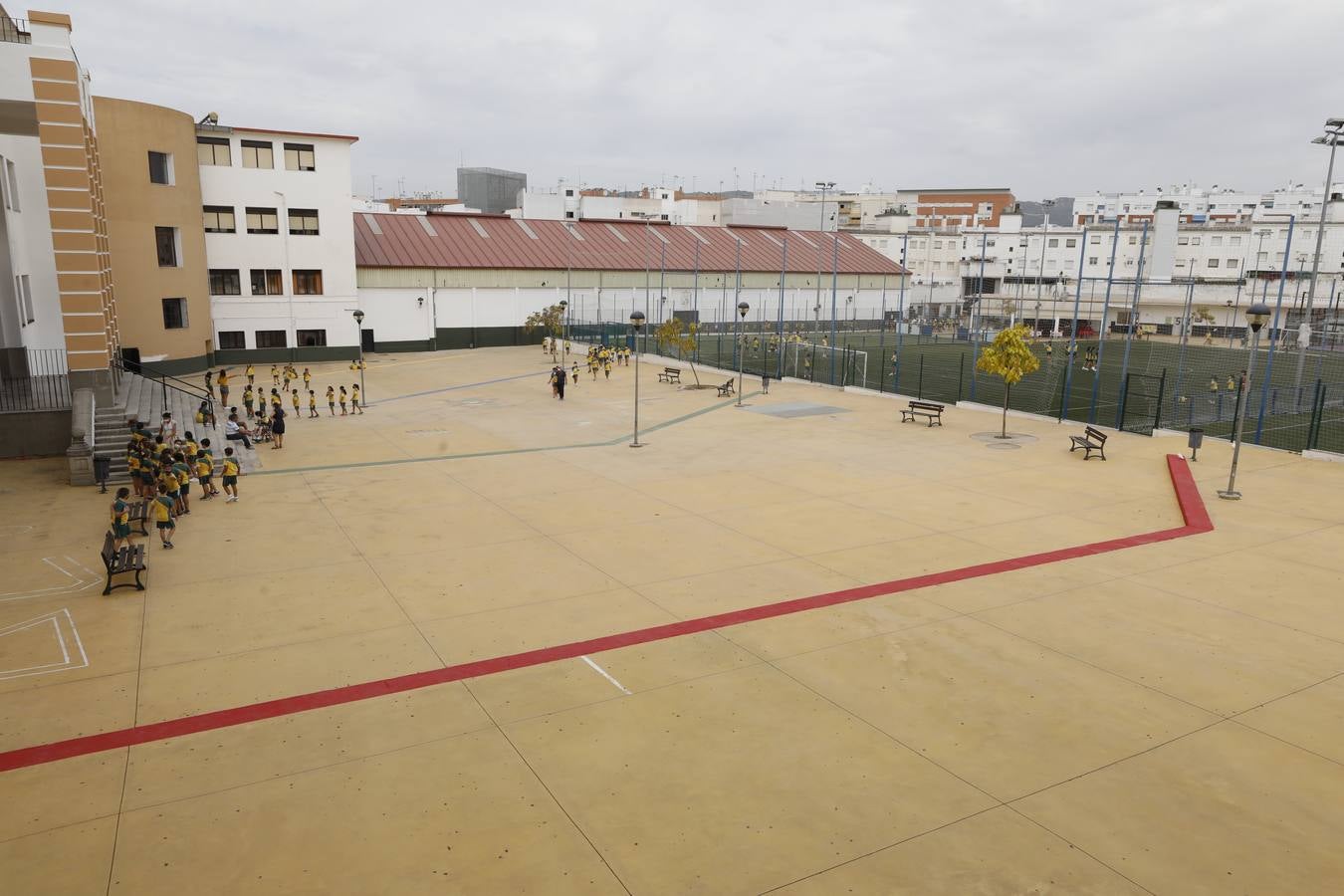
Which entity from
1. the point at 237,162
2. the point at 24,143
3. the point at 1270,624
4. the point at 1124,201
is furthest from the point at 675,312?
the point at 1124,201

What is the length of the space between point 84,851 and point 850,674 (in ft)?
24.8

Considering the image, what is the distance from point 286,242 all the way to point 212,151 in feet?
17.9

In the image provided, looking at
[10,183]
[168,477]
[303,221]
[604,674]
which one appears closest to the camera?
[604,674]

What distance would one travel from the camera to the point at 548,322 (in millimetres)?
54250

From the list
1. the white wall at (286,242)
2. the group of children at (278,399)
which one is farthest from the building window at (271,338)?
the group of children at (278,399)

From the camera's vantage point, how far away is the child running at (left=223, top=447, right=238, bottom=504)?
1802 cm

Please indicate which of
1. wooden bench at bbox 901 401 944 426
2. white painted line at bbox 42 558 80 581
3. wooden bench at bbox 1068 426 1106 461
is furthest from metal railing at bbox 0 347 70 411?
wooden bench at bbox 1068 426 1106 461

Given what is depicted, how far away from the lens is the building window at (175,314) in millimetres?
41219

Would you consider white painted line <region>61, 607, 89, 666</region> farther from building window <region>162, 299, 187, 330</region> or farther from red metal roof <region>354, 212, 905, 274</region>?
red metal roof <region>354, 212, 905, 274</region>

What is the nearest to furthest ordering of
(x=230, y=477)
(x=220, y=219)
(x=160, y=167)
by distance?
(x=230, y=477), (x=160, y=167), (x=220, y=219)

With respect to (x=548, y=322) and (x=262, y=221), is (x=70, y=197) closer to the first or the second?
(x=262, y=221)

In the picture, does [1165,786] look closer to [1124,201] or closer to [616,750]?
[616,750]

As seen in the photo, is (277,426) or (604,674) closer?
(604,674)

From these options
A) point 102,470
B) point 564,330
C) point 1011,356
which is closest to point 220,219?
point 564,330
